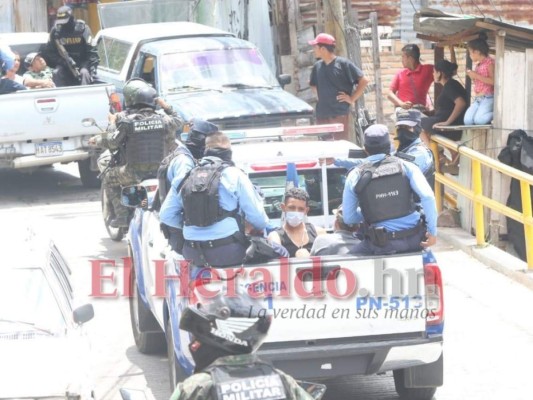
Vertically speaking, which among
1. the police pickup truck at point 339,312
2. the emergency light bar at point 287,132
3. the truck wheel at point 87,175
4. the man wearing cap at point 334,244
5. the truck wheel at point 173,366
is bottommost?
the truck wheel at point 87,175

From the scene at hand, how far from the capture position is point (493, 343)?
8.71 m

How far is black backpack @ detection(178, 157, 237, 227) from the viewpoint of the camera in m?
6.95

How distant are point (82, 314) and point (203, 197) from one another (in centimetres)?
100

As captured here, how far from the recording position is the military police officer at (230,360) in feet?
11.0

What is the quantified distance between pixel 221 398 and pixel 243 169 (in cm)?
470

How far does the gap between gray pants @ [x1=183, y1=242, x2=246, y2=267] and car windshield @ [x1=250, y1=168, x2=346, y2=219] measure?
1.18 m

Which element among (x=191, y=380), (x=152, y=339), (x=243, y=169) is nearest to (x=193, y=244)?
(x=243, y=169)

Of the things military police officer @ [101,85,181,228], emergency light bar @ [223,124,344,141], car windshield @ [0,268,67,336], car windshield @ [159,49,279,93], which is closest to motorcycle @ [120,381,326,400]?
car windshield @ [0,268,67,336]

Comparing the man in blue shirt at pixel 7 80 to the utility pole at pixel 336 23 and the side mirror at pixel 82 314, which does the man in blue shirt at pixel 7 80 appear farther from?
the side mirror at pixel 82 314

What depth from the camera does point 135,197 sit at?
28.1 feet

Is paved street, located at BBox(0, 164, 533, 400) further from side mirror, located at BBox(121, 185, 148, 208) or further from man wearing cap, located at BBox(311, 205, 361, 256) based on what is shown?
man wearing cap, located at BBox(311, 205, 361, 256)

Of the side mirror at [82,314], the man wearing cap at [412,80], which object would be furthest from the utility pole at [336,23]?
the side mirror at [82,314]

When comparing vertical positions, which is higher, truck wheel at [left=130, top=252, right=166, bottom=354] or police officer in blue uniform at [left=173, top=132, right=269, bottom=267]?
police officer in blue uniform at [left=173, top=132, right=269, bottom=267]

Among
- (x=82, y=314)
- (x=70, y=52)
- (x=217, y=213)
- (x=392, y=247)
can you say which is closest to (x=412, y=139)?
(x=392, y=247)
